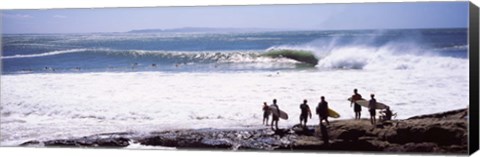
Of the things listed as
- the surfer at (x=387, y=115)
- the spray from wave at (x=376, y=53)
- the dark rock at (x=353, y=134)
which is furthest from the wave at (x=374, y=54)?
the dark rock at (x=353, y=134)

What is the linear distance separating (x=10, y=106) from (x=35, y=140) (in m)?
0.49

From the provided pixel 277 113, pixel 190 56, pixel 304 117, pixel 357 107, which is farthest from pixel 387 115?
pixel 190 56

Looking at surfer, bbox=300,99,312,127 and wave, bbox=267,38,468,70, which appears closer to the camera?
wave, bbox=267,38,468,70

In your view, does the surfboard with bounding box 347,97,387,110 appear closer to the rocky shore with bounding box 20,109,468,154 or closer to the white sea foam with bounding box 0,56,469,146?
the white sea foam with bounding box 0,56,469,146

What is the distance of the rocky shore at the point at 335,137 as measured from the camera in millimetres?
8531

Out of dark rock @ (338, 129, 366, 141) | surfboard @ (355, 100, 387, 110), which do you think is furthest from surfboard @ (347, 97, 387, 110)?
dark rock @ (338, 129, 366, 141)

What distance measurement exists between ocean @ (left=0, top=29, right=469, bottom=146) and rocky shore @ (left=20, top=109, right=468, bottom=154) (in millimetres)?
82

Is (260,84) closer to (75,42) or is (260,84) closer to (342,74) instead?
(342,74)

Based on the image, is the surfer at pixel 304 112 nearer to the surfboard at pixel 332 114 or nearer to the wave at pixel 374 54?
the surfboard at pixel 332 114

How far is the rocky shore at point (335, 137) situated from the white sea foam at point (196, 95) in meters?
0.08

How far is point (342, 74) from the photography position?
8.98 metres

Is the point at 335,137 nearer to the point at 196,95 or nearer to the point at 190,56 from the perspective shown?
the point at 196,95

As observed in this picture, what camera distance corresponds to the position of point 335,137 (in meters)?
8.88

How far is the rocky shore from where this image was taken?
853 cm
